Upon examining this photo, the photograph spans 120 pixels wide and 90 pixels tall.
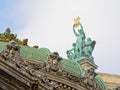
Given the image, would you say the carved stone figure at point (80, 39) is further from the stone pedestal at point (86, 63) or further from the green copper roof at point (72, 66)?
the green copper roof at point (72, 66)

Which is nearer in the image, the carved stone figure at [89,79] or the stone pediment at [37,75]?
the stone pediment at [37,75]

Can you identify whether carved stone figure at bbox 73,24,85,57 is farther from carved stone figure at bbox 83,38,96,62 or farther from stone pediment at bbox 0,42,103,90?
stone pediment at bbox 0,42,103,90

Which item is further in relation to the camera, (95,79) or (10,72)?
(95,79)

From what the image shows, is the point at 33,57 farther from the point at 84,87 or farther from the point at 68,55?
the point at 68,55

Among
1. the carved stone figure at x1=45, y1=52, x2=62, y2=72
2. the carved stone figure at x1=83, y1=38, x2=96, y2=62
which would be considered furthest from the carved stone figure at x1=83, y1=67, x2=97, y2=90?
the carved stone figure at x1=83, y1=38, x2=96, y2=62

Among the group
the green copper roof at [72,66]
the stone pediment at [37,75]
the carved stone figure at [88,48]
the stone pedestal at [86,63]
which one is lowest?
the stone pediment at [37,75]

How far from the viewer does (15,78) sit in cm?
3809

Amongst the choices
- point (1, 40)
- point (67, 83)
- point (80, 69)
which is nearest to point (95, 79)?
point (80, 69)

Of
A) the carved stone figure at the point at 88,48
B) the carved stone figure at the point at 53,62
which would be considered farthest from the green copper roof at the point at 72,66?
the carved stone figure at the point at 88,48

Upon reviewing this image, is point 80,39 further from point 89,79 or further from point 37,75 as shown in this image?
point 37,75

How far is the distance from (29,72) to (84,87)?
15671mm

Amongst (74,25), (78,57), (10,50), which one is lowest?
(10,50)

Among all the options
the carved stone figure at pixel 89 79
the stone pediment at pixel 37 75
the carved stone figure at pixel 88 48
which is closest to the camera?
the stone pediment at pixel 37 75

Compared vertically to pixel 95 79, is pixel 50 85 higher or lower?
lower
